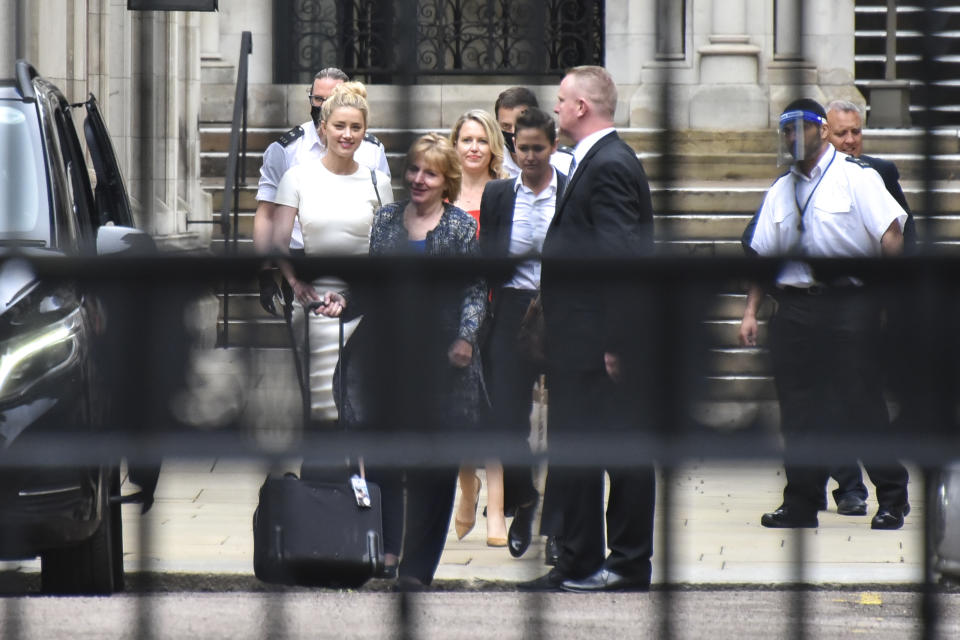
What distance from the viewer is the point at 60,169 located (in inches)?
117

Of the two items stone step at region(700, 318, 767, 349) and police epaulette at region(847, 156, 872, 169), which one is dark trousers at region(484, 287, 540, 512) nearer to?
stone step at region(700, 318, 767, 349)

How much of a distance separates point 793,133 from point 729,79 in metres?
0.14

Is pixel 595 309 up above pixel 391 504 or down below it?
above

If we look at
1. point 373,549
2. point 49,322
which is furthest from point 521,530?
point 49,322

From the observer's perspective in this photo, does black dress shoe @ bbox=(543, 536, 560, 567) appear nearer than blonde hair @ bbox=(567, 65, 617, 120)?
No

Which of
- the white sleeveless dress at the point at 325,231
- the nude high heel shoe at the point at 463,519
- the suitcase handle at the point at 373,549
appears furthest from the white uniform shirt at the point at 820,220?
the nude high heel shoe at the point at 463,519

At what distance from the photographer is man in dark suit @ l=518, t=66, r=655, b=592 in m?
2.36

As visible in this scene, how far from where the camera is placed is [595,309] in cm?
239

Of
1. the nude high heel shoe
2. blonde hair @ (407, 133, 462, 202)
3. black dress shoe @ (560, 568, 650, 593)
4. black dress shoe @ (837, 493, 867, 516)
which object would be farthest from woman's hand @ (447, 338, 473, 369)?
the nude high heel shoe

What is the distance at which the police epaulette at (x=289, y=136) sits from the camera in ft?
7.66

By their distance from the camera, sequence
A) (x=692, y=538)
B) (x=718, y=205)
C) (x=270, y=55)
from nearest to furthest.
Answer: (x=270, y=55) → (x=718, y=205) → (x=692, y=538)

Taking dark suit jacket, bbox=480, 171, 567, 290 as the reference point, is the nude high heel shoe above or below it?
below

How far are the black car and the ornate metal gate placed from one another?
1.22 feet

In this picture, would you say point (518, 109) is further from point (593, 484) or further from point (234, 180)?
point (593, 484)
